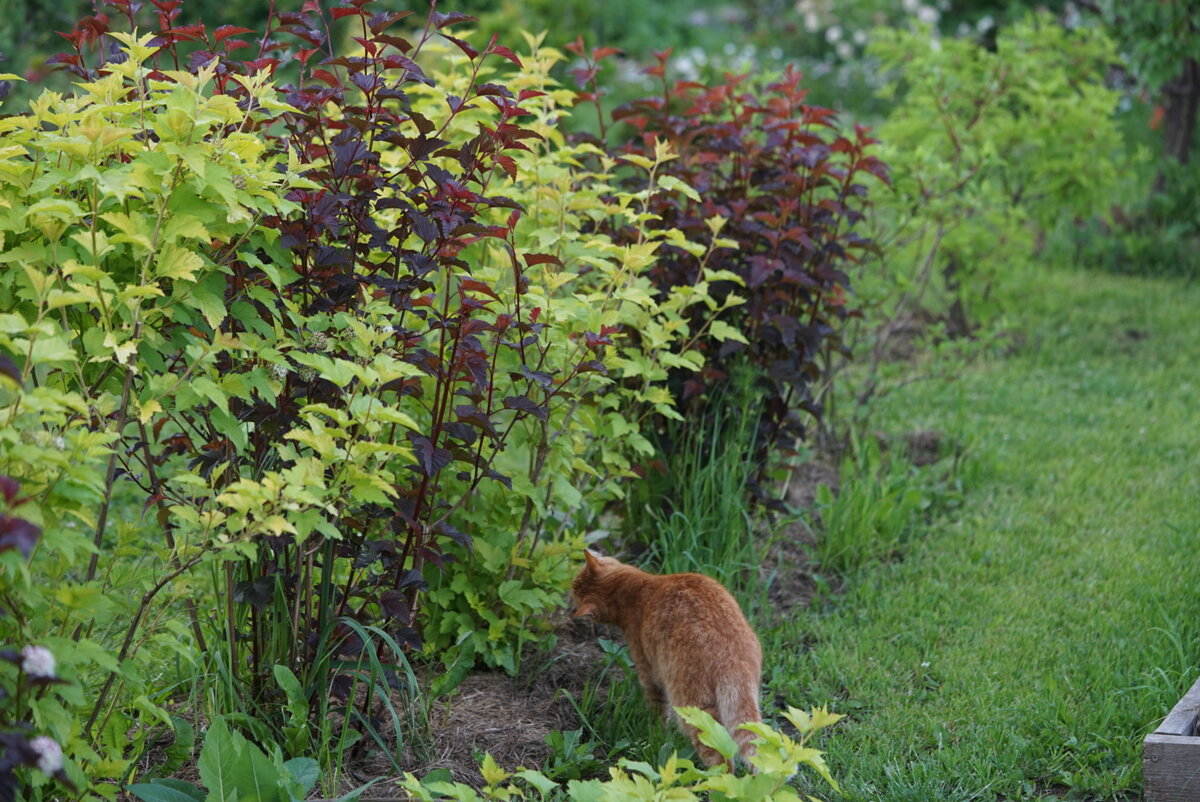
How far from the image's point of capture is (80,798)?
2.47 m

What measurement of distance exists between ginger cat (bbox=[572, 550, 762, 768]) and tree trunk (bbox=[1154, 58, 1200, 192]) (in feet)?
23.5

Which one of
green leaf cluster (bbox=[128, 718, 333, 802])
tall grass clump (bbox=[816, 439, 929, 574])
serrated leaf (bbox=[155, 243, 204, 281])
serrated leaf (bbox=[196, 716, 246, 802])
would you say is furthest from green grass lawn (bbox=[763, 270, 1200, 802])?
serrated leaf (bbox=[155, 243, 204, 281])

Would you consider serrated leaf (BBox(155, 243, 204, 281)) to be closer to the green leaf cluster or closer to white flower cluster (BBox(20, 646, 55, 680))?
white flower cluster (BBox(20, 646, 55, 680))

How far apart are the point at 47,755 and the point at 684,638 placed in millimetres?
1716

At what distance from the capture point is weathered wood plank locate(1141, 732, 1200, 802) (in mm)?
2953

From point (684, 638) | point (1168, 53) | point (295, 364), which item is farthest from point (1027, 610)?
point (1168, 53)

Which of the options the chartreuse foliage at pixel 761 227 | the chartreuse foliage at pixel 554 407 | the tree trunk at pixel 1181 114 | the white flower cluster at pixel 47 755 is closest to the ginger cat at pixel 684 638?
the chartreuse foliage at pixel 554 407

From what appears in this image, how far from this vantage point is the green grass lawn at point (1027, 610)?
342 cm

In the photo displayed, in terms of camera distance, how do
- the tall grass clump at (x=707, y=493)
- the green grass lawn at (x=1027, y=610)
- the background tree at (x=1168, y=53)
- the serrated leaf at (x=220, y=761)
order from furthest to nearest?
1. the background tree at (x=1168, y=53)
2. the tall grass clump at (x=707, y=493)
3. the green grass lawn at (x=1027, y=610)
4. the serrated leaf at (x=220, y=761)

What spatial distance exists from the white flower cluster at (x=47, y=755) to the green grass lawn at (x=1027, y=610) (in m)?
2.03

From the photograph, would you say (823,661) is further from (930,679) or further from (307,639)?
(307,639)

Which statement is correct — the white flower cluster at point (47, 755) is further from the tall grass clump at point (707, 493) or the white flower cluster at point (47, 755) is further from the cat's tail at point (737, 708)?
the tall grass clump at point (707, 493)

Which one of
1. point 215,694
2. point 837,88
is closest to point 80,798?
point 215,694

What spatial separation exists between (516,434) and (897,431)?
10.0 ft
